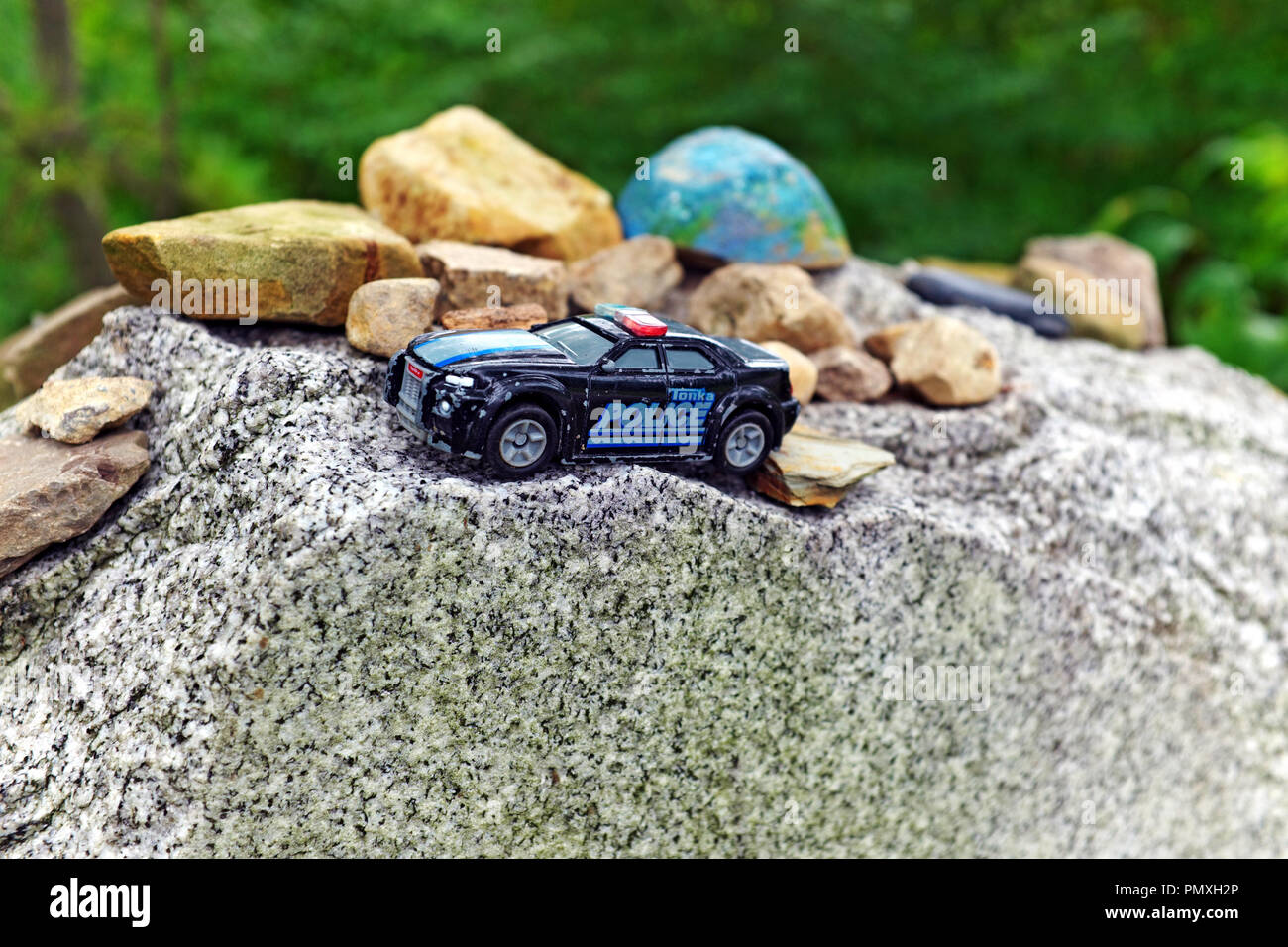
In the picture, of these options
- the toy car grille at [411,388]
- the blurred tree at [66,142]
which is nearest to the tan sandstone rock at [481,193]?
the toy car grille at [411,388]

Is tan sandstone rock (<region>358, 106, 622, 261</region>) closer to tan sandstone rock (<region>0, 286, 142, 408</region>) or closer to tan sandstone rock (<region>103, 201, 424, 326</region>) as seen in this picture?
tan sandstone rock (<region>103, 201, 424, 326</region>)

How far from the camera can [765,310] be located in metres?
4.69

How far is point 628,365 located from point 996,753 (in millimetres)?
2377

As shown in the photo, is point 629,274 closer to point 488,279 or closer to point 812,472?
point 488,279

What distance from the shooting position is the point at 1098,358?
19.4 feet

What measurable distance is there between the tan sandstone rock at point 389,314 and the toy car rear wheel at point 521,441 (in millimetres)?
703

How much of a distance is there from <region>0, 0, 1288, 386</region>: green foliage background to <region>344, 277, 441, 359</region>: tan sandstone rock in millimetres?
6649

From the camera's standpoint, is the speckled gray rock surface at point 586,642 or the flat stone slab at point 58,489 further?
the flat stone slab at point 58,489

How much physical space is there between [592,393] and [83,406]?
1.91 metres

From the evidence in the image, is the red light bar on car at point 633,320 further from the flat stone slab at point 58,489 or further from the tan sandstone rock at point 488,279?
the flat stone slab at point 58,489

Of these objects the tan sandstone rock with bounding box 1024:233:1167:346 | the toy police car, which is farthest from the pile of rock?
the tan sandstone rock with bounding box 1024:233:1167:346

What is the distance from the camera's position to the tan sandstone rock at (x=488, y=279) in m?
4.14

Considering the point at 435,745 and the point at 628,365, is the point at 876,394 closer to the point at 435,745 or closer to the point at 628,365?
the point at 628,365

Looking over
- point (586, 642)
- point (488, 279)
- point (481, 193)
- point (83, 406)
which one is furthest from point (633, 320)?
point (83, 406)
